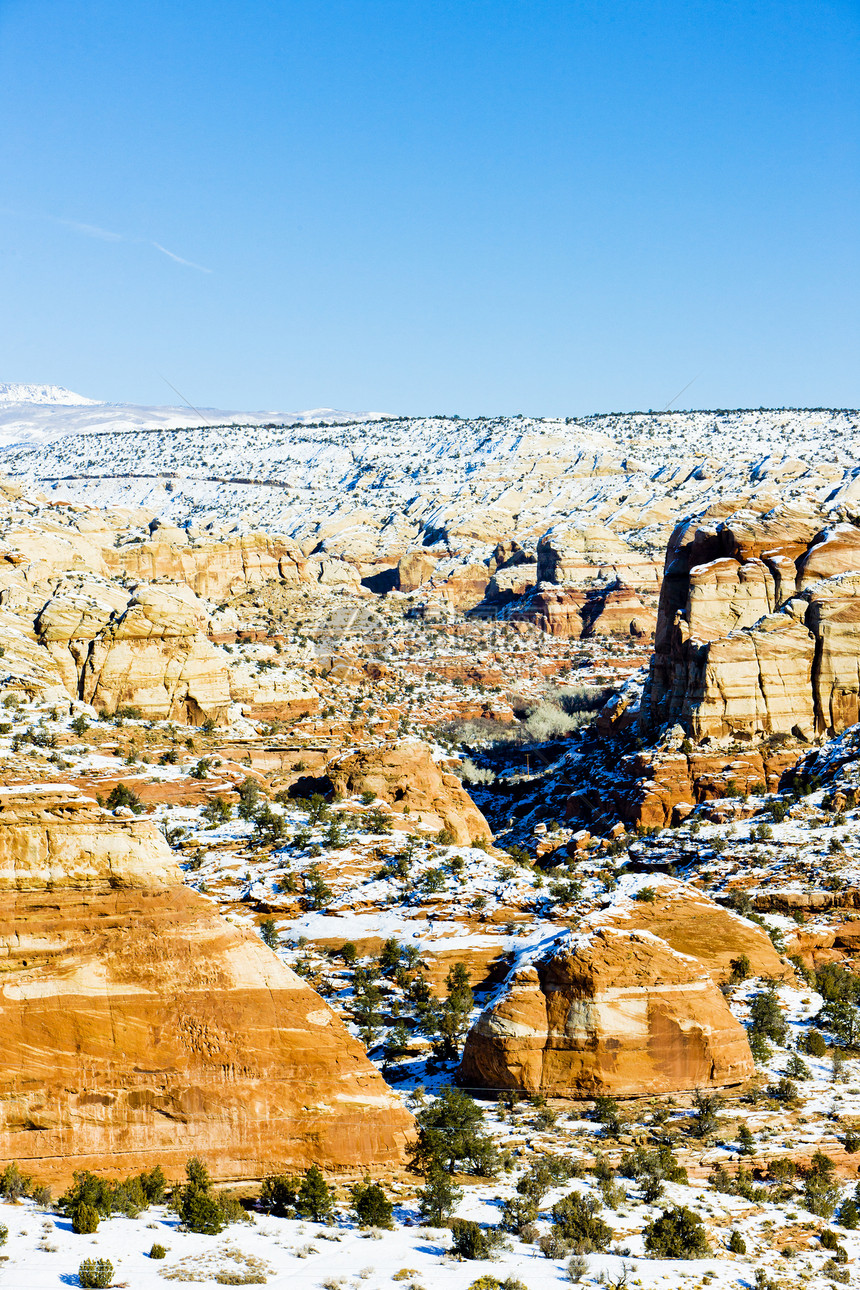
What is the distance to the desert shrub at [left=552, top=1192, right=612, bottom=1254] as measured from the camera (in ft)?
64.7

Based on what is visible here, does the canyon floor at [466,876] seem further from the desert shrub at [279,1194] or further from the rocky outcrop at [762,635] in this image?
the rocky outcrop at [762,635]

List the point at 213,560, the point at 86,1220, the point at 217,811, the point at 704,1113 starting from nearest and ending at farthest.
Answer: the point at 86,1220 < the point at 704,1113 < the point at 217,811 < the point at 213,560

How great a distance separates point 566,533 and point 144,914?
13050 centimetres

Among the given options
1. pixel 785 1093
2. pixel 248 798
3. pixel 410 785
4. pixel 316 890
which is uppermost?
pixel 410 785

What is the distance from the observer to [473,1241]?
1914 centimetres

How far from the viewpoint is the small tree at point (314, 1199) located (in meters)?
18.8

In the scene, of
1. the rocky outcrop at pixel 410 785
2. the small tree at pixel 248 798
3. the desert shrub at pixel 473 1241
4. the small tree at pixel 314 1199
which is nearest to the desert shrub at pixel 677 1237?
the desert shrub at pixel 473 1241

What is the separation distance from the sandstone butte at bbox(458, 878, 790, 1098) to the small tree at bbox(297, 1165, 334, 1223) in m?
7.08

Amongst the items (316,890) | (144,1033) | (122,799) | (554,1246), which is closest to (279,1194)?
(144,1033)

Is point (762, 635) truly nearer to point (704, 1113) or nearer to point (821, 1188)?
point (704, 1113)

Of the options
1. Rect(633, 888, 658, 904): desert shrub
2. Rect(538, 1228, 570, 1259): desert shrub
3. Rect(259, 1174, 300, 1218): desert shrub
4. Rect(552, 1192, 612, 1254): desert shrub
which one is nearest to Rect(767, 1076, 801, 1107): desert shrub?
Rect(633, 888, 658, 904): desert shrub

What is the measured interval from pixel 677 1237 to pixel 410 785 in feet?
86.0

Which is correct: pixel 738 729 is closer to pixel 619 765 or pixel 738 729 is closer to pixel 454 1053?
pixel 619 765

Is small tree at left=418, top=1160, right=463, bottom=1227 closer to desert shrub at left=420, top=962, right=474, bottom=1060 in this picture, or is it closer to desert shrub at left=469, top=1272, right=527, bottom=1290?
desert shrub at left=469, top=1272, right=527, bottom=1290
